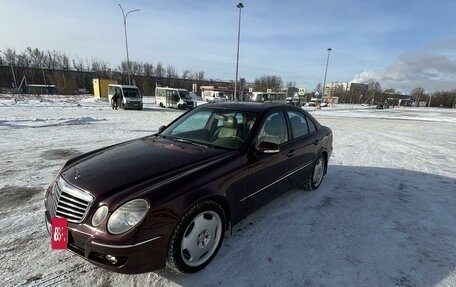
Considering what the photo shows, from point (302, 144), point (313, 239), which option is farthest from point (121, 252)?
point (302, 144)

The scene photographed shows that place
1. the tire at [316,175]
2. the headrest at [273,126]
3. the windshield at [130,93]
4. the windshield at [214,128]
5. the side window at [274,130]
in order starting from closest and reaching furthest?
the windshield at [214,128] → the side window at [274,130] → the headrest at [273,126] → the tire at [316,175] → the windshield at [130,93]

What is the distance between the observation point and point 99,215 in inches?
90.2

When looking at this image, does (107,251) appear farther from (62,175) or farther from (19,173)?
(19,173)

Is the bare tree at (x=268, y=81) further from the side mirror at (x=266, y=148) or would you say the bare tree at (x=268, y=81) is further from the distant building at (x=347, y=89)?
the side mirror at (x=266, y=148)

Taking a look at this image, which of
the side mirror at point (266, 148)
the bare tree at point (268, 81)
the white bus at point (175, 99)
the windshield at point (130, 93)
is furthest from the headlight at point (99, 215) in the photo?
the bare tree at point (268, 81)

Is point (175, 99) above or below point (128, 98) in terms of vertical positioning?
below

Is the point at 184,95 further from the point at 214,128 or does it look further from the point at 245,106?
the point at 214,128

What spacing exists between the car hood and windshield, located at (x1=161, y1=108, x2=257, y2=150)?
233 mm

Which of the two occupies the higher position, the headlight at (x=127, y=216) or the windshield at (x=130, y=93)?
the headlight at (x=127, y=216)

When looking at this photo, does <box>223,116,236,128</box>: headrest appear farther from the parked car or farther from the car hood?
the car hood

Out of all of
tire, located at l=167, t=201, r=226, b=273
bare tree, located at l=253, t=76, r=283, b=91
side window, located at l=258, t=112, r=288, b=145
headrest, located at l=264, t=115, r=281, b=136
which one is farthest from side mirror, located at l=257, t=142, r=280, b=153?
bare tree, located at l=253, t=76, r=283, b=91

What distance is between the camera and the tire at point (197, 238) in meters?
2.51

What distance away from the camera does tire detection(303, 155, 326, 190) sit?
4.92 metres

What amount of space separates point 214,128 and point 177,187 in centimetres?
159
